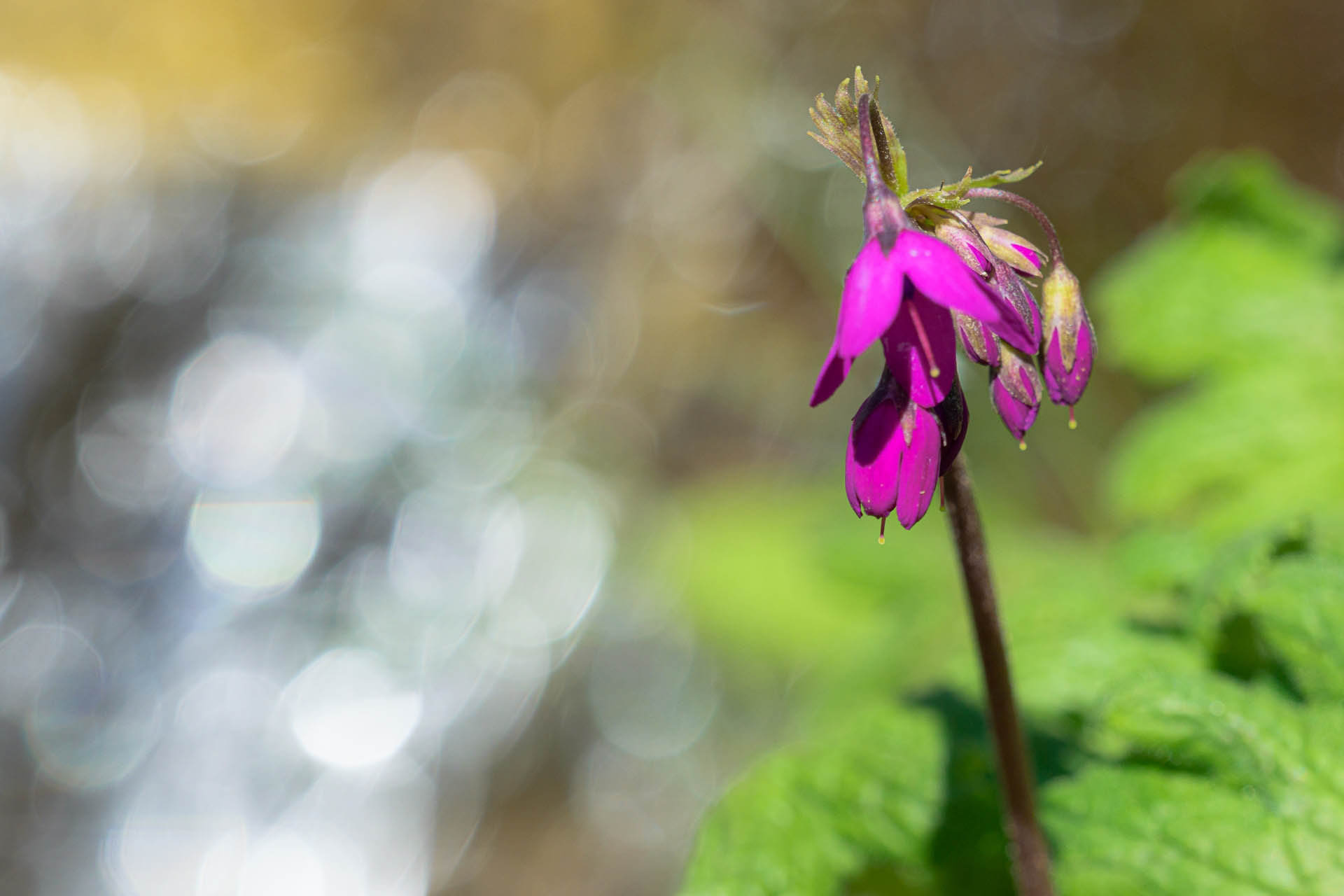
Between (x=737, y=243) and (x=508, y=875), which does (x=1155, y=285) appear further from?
(x=737, y=243)

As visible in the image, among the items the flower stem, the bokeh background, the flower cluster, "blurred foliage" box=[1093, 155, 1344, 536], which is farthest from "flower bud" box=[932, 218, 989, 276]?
the bokeh background

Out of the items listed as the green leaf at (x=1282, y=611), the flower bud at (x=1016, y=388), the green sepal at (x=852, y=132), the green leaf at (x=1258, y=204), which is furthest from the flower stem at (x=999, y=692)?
the green leaf at (x=1258, y=204)

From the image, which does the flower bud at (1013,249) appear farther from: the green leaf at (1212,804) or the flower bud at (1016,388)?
the green leaf at (1212,804)

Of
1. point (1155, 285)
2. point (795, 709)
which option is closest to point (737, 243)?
point (795, 709)

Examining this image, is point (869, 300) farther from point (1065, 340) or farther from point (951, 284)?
point (1065, 340)

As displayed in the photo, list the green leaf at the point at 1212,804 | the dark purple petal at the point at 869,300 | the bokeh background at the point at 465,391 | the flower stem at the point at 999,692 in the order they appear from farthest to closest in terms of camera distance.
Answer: the bokeh background at the point at 465,391 < the green leaf at the point at 1212,804 < the flower stem at the point at 999,692 < the dark purple petal at the point at 869,300
